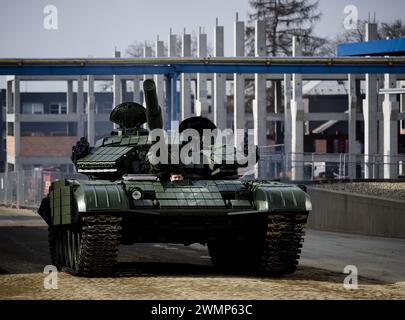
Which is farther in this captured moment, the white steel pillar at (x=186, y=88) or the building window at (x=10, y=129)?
the building window at (x=10, y=129)

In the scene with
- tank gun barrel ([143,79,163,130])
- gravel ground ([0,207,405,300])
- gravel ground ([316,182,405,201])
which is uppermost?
tank gun barrel ([143,79,163,130])

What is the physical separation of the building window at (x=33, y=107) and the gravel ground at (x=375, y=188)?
6105 cm

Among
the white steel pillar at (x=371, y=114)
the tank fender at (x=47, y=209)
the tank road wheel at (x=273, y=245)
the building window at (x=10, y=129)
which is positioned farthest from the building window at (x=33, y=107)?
the tank road wheel at (x=273, y=245)

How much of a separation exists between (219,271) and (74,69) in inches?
956

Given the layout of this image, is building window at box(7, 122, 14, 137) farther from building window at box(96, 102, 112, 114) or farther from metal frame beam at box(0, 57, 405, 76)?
metal frame beam at box(0, 57, 405, 76)

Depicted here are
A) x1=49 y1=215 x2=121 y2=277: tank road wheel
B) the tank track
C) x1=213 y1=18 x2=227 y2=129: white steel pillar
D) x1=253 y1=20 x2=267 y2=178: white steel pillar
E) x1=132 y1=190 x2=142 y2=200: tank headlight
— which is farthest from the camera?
x1=213 y1=18 x2=227 y2=129: white steel pillar

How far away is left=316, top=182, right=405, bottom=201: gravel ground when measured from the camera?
34728mm

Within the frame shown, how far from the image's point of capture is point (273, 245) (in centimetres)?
1945

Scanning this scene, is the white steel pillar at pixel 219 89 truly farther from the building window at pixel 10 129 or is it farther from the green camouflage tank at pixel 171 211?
the green camouflage tank at pixel 171 211

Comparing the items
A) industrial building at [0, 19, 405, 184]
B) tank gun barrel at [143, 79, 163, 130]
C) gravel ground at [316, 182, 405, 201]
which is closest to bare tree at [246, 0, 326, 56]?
industrial building at [0, 19, 405, 184]

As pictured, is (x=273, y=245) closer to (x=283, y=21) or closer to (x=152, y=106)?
(x=152, y=106)

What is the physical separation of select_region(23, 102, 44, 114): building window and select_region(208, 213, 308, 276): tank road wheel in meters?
78.5

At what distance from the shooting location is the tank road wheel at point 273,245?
63.3 ft
